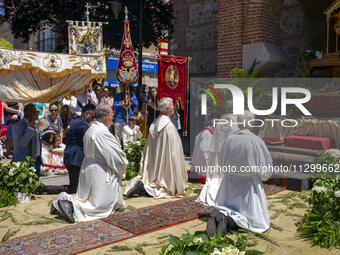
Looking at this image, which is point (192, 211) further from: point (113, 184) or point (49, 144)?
point (49, 144)

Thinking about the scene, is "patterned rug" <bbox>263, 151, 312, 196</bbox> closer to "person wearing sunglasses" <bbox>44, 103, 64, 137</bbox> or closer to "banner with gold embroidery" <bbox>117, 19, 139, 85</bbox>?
"banner with gold embroidery" <bbox>117, 19, 139, 85</bbox>

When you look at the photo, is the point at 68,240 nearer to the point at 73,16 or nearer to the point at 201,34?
the point at 73,16

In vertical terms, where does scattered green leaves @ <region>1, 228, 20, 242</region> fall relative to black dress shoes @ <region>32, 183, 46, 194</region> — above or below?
below

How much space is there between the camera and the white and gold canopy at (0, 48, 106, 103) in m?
6.13

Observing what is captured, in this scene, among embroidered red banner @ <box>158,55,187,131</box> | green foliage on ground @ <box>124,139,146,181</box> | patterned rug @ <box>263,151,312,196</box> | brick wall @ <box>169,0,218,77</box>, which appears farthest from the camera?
brick wall @ <box>169,0,218,77</box>

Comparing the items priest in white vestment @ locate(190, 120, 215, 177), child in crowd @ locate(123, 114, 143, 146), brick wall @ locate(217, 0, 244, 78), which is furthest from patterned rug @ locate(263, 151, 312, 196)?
brick wall @ locate(217, 0, 244, 78)

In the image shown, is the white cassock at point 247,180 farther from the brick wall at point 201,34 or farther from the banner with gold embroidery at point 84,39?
the brick wall at point 201,34

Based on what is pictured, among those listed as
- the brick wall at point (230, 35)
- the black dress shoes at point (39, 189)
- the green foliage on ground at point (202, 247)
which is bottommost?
the black dress shoes at point (39, 189)

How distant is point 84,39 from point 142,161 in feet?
9.87

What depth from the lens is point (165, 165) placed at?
255 inches

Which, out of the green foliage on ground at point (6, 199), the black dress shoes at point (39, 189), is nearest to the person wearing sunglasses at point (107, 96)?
the black dress shoes at point (39, 189)

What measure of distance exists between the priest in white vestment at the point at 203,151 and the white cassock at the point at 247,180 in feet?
8.75

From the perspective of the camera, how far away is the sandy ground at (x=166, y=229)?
4102mm

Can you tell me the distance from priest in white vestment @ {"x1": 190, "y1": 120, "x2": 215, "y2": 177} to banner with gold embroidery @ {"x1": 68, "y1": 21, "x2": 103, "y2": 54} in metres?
2.95
